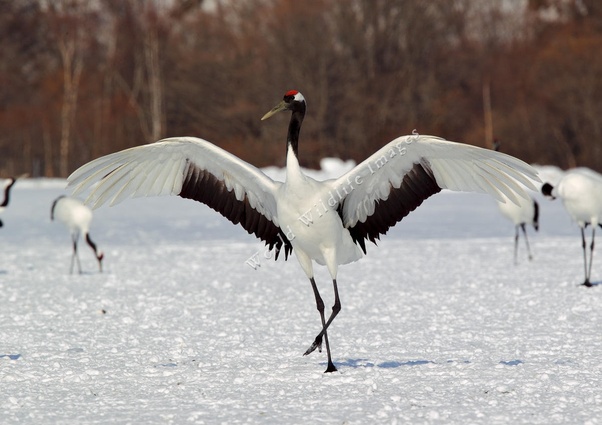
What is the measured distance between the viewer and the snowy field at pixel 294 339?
5.19 m

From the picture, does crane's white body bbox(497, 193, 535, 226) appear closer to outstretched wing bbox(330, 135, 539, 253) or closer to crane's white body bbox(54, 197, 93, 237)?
crane's white body bbox(54, 197, 93, 237)

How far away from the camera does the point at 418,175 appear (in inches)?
247

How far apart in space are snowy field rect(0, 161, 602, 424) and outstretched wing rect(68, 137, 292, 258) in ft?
3.44

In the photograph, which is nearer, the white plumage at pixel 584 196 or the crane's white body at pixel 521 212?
the white plumage at pixel 584 196

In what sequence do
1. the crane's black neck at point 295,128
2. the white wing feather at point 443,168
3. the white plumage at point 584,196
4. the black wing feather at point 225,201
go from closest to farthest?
the white wing feather at point 443,168 → the crane's black neck at point 295,128 → the black wing feather at point 225,201 → the white plumage at point 584,196

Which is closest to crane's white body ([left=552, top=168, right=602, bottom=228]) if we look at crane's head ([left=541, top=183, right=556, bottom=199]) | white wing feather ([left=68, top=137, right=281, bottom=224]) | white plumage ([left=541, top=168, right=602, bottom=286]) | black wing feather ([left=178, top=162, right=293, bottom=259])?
white plumage ([left=541, top=168, right=602, bottom=286])

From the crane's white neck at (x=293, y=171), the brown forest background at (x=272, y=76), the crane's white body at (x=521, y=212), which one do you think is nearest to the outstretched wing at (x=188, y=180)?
the crane's white neck at (x=293, y=171)

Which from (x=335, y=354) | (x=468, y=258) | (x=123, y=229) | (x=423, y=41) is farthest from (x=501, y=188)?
(x=423, y=41)

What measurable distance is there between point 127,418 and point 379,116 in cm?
3873

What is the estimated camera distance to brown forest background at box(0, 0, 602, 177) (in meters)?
40.5

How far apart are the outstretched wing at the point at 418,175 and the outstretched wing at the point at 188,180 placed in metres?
0.55

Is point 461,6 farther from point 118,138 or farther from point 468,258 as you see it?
point 468,258

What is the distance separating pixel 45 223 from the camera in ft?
66.9

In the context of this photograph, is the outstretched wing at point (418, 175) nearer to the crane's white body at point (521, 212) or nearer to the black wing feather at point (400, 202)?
the black wing feather at point (400, 202)
